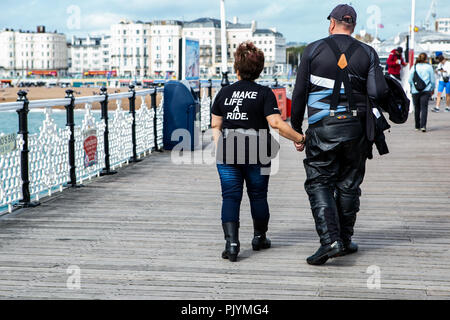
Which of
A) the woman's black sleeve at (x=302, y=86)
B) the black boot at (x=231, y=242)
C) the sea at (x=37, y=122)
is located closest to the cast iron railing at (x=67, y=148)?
the black boot at (x=231, y=242)

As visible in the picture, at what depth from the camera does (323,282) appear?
4527 millimetres

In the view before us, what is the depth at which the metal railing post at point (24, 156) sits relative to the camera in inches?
279

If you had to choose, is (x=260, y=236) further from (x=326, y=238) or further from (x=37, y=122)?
(x=37, y=122)

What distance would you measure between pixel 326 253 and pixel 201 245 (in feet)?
3.74

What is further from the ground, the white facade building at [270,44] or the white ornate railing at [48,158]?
the white facade building at [270,44]

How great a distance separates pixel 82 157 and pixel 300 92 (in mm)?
4725

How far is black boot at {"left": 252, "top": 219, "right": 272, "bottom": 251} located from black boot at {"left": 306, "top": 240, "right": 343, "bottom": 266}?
20.1 inches

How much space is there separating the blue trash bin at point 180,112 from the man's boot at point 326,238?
7.12 m

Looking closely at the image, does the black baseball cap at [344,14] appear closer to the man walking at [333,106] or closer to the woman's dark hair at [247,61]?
the man walking at [333,106]

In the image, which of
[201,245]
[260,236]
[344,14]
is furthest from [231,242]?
[344,14]

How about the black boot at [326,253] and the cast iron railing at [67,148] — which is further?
the cast iron railing at [67,148]

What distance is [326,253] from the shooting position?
15.9ft

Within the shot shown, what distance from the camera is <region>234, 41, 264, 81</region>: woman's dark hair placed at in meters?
4.93

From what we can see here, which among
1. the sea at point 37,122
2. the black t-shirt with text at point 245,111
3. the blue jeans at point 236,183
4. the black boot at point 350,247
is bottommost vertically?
the sea at point 37,122
